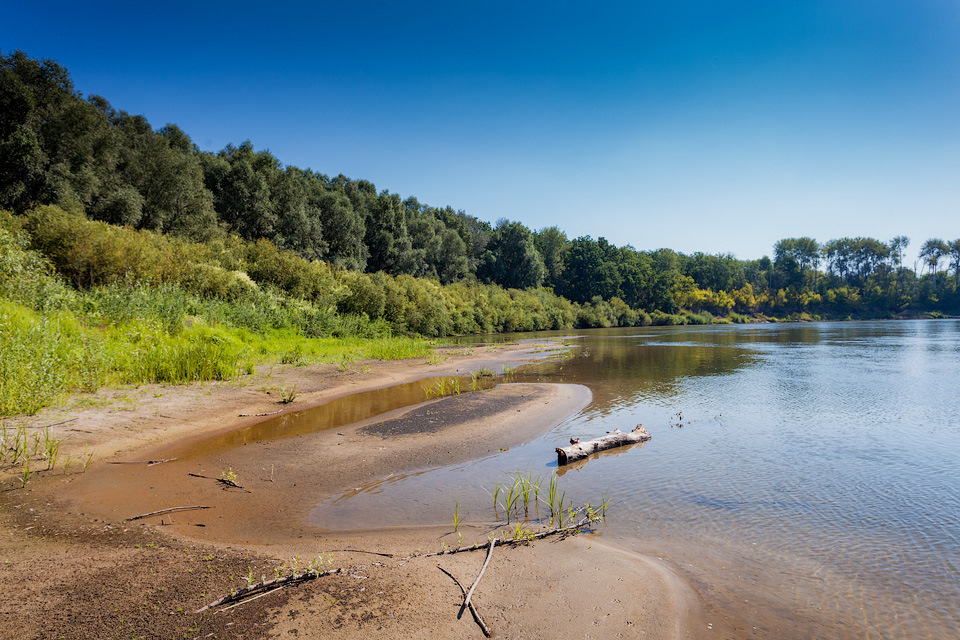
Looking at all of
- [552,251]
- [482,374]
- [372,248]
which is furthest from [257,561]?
[552,251]

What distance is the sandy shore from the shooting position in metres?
4.20

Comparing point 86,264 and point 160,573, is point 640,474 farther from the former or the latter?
point 86,264

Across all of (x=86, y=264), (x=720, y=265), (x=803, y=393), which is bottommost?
(x=803, y=393)

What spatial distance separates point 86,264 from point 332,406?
55.7ft

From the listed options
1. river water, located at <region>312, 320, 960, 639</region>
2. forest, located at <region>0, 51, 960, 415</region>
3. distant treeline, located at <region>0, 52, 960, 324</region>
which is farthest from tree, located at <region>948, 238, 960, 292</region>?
river water, located at <region>312, 320, 960, 639</region>

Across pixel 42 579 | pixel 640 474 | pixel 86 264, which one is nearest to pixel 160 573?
pixel 42 579

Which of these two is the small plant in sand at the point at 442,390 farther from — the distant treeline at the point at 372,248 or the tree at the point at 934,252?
the tree at the point at 934,252

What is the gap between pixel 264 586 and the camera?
4.57 meters

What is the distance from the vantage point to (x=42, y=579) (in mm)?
4535

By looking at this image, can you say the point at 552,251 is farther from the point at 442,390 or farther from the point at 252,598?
the point at 252,598

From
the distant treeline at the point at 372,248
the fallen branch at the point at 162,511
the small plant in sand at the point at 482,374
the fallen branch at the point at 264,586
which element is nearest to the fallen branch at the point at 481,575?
the fallen branch at the point at 264,586

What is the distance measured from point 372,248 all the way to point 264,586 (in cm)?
6966

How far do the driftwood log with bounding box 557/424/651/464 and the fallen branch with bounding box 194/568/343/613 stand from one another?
5980mm

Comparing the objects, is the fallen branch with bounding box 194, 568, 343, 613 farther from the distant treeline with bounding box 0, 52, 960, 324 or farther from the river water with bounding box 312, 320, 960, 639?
the distant treeline with bounding box 0, 52, 960, 324
